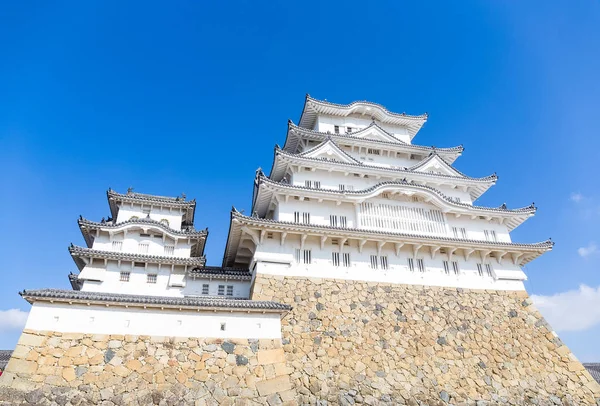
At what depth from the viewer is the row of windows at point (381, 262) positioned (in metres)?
17.7

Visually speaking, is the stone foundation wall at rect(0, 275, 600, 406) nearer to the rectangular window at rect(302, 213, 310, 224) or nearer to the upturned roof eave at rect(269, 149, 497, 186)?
the rectangular window at rect(302, 213, 310, 224)

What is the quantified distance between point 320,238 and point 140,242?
33.3 ft

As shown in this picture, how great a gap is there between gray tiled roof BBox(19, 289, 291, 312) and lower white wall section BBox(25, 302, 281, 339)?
25cm

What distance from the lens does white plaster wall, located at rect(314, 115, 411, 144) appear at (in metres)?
26.5

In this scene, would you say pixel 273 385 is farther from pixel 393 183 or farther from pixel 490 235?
pixel 490 235

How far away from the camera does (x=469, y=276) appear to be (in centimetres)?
1934

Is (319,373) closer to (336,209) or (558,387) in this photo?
(336,209)

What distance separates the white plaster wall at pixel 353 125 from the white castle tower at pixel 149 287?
1089cm

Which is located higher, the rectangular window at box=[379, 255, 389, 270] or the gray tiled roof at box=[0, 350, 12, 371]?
the rectangular window at box=[379, 255, 389, 270]

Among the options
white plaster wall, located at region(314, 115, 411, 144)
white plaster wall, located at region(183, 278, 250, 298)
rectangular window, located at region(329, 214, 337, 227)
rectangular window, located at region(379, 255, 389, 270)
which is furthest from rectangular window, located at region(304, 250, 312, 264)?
white plaster wall, located at region(314, 115, 411, 144)

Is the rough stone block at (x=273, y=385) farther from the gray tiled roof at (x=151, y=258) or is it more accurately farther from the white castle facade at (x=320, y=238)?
the gray tiled roof at (x=151, y=258)

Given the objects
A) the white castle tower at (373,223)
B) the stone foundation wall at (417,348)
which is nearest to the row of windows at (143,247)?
the white castle tower at (373,223)

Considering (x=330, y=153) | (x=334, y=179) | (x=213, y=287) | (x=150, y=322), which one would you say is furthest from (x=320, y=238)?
(x=150, y=322)

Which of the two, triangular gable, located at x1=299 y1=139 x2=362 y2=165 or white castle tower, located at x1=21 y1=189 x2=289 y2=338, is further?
triangular gable, located at x1=299 y1=139 x2=362 y2=165
